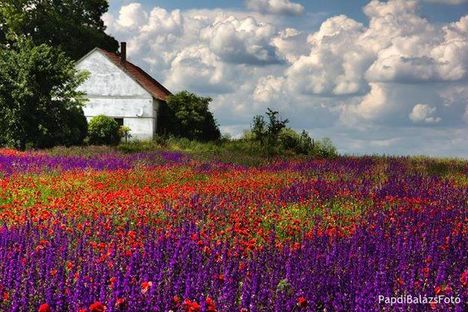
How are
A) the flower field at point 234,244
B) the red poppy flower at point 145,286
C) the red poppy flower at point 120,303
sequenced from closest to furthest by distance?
the red poppy flower at point 120,303
the red poppy flower at point 145,286
the flower field at point 234,244

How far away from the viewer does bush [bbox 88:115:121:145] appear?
131ft

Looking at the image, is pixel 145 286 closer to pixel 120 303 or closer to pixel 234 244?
pixel 120 303

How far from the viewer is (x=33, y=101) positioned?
35.1 m

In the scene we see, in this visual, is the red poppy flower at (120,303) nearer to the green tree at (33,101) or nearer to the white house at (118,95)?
the green tree at (33,101)

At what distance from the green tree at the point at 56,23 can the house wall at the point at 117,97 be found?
22.6 ft

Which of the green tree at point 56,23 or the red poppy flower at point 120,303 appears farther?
the green tree at point 56,23

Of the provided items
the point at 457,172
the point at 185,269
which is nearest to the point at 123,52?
the point at 457,172

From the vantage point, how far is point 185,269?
566 cm

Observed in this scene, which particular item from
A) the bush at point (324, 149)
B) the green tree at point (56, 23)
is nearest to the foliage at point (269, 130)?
the bush at point (324, 149)

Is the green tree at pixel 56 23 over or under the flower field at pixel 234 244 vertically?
over

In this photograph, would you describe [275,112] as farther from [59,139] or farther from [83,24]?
[83,24]

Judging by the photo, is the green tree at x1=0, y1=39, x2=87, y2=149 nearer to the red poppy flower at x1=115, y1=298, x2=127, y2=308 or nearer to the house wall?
the house wall

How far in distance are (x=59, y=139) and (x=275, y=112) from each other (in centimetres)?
1244

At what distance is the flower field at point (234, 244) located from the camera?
4641 millimetres
